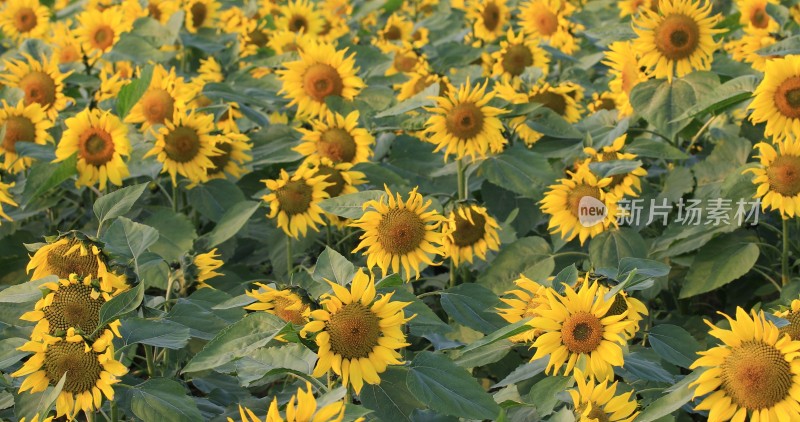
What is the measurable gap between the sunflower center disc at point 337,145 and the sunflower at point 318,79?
18.7 inches

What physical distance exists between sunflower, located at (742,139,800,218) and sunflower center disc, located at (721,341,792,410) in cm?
119

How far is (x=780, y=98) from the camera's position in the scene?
362 centimetres

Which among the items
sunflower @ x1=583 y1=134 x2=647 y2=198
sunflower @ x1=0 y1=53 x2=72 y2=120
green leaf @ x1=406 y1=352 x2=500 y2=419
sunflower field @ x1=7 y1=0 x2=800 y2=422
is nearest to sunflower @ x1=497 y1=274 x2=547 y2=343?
A: sunflower field @ x1=7 y1=0 x2=800 y2=422

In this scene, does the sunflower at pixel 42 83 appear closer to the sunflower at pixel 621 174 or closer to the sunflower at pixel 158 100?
the sunflower at pixel 158 100

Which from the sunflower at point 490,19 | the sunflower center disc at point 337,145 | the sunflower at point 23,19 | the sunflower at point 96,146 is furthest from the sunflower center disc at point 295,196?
the sunflower at point 23,19

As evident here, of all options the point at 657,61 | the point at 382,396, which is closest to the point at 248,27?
the point at 657,61

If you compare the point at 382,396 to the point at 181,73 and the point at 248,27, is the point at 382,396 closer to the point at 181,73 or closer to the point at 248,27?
the point at 181,73

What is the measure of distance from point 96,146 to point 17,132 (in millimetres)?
482

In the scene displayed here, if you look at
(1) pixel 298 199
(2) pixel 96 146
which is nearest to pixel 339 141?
(1) pixel 298 199

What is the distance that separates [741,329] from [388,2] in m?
5.11

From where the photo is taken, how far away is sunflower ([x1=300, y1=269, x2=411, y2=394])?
2355 millimetres

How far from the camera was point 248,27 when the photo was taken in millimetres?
6152

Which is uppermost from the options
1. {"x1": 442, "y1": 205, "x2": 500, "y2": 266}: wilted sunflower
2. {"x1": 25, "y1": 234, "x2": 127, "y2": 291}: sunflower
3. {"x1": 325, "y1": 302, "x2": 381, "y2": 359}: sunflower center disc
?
{"x1": 325, "y1": 302, "x2": 381, "y2": 359}: sunflower center disc

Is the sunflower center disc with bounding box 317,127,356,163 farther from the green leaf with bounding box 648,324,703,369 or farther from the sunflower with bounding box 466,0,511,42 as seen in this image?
the sunflower with bounding box 466,0,511,42
